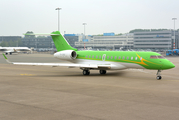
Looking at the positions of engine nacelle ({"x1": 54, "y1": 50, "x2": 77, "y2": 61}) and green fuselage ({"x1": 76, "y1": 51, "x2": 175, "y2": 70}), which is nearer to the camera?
green fuselage ({"x1": 76, "y1": 51, "x2": 175, "y2": 70})

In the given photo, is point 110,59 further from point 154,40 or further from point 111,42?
point 111,42

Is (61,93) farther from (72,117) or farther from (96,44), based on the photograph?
(96,44)

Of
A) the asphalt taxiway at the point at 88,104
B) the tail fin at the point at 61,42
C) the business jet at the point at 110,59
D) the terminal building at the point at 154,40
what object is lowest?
the asphalt taxiway at the point at 88,104

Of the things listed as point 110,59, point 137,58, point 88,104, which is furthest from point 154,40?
point 88,104

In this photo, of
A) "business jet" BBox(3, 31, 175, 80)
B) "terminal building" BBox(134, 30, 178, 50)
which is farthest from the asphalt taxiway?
"terminal building" BBox(134, 30, 178, 50)

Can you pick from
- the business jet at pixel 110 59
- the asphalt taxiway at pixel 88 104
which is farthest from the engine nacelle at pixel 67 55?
the asphalt taxiway at pixel 88 104

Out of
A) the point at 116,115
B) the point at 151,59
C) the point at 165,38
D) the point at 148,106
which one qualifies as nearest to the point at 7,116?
the point at 116,115

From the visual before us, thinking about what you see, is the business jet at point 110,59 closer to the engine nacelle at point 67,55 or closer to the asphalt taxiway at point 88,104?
the engine nacelle at point 67,55

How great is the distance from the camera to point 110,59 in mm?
25859

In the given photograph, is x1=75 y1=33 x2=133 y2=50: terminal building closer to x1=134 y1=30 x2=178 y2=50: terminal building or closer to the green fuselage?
x1=134 y1=30 x2=178 y2=50: terminal building

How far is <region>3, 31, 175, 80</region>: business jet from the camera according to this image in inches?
889

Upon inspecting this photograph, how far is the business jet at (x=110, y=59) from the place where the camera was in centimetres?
2257

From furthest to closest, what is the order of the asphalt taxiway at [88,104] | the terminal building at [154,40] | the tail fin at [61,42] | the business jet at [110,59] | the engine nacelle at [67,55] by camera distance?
the terminal building at [154,40]
the tail fin at [61,42]
the engine nacelle at [67,55]
the business jet at [110,59]
the asphalt taxiway at [88,104]

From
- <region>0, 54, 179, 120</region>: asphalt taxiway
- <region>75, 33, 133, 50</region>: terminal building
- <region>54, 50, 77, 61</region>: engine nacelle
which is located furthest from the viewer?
<region>75, 33, 133, 50</region>: terminal building
